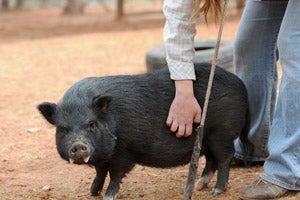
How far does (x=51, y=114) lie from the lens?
365 centimetres

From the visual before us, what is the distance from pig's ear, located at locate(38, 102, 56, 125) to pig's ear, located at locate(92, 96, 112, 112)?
25 centimetres

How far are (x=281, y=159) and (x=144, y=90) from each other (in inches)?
36.0

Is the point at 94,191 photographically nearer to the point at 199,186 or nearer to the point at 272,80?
the point at 199,186

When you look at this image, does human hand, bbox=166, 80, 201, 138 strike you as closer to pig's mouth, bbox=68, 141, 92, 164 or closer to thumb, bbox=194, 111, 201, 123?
thumb, bbox=194, 111, 201, 123

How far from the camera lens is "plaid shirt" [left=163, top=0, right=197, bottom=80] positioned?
3.61m

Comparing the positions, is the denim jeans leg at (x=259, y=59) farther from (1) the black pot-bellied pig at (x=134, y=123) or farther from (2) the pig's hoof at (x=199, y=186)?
(2) the pig's hoof at (x=199, y=186)

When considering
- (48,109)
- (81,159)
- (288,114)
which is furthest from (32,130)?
(288,114)

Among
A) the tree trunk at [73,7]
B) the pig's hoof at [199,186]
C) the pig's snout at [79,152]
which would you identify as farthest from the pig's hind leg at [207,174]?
the tree trunk at [73,7]

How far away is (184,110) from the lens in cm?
369

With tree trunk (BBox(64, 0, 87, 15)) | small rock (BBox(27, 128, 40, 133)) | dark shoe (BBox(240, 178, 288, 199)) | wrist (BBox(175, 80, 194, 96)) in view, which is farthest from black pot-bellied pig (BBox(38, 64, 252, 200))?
tree trunk (BBox(64, 0, 87, 15))

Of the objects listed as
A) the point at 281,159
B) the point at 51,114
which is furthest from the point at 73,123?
the point at 281,159

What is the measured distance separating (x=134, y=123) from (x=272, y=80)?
122 cm

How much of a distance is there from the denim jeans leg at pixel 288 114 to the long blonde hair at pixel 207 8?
0.40 metres

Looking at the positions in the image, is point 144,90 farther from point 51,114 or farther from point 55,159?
point 55,159
